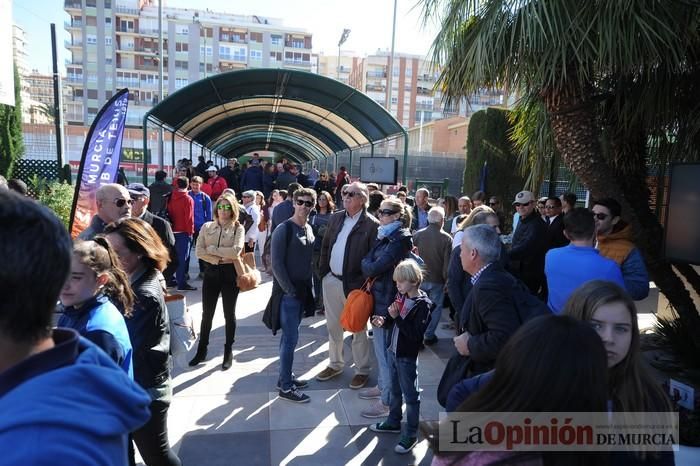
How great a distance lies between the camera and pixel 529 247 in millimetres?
5816

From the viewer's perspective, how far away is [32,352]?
1.00 m

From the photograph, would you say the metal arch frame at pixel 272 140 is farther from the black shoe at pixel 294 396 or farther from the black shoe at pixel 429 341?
the black shoe at pixel 294 396

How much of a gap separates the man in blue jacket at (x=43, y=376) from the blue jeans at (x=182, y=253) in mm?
7080

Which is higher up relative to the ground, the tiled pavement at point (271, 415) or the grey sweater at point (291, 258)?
the grey sweater at point (291, 258)

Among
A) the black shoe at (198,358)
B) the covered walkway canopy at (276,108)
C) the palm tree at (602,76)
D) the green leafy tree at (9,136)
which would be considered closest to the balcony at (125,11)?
the covered walkway canopy at (276,108)

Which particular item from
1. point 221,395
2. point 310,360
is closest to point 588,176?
point 310,360

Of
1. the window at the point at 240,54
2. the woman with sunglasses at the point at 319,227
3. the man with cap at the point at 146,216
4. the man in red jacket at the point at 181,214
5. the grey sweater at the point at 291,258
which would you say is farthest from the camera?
the window at the point at 240,54

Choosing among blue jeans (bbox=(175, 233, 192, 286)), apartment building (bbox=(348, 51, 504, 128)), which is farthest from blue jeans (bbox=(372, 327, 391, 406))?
apartment building (bbox=(348, 51, 504, 128))

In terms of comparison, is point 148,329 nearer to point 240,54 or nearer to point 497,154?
point 497,154

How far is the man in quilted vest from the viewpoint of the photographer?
12.1 ft

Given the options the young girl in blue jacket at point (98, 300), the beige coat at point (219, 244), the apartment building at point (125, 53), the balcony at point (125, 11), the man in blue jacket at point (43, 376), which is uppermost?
the balcony at point (125, 11)

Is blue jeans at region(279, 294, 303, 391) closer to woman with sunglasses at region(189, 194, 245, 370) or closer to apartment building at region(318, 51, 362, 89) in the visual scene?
woman with sunglasses at region(189, 194, 245, 370)

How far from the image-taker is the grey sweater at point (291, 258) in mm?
4426

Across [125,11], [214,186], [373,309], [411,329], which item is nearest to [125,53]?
[125,11]
